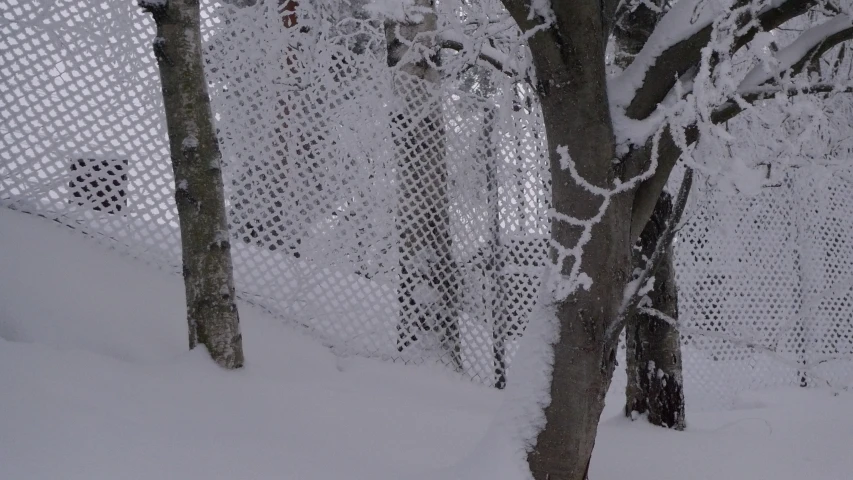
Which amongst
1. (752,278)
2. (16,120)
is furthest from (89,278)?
(752,278)

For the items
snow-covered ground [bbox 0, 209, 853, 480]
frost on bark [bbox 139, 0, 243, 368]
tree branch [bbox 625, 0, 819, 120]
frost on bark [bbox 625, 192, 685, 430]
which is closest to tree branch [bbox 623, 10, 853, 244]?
tree branch [bbox 625, 0, 819, 120]

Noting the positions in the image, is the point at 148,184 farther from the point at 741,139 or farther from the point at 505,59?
the point at 741,139

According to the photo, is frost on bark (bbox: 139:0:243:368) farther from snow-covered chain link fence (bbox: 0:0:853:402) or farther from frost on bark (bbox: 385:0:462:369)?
frost on bark (bbox: 385:0:462:369)

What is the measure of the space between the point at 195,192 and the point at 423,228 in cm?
183

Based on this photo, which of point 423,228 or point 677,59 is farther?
point 423,228

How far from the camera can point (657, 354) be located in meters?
3.65

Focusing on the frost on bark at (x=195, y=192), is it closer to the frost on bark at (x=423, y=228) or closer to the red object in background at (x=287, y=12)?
the red object in background at (x=287, y=12)

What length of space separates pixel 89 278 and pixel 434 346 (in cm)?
208

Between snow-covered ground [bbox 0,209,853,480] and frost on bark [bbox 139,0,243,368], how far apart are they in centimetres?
16

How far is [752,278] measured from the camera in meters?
5.82

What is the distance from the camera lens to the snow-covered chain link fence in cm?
316

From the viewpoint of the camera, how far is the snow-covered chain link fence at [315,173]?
316 centimetres

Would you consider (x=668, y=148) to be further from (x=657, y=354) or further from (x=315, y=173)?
(x=315, y=173)

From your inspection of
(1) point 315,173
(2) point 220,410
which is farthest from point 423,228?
(2) point 220,410
